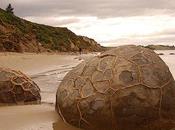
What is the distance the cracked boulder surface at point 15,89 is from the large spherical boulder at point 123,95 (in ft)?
6.57

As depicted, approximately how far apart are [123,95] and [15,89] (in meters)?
2.79

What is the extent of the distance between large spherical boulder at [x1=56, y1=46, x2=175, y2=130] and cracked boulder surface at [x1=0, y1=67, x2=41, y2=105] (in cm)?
200

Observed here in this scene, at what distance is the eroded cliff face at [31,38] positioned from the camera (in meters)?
34.5

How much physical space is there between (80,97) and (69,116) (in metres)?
0.38

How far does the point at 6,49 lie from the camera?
32.4m

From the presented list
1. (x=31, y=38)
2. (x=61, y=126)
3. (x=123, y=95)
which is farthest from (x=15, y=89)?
(x=31, y=38)

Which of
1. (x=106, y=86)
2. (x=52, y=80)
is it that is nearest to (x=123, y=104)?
(x=106, y=86)

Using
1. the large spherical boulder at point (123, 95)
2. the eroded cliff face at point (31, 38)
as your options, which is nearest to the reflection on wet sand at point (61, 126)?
the large spherical boulder at point (123, 95)

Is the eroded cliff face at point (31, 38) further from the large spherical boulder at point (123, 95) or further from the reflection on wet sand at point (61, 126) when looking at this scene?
the large spherical boulder at point (123, 95)

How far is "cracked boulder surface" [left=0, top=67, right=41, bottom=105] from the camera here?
738 centimetres

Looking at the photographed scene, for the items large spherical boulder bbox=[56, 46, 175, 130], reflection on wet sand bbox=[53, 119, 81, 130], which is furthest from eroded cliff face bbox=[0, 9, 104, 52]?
large spherical boulder bbox=[56, 46, 175, 130]

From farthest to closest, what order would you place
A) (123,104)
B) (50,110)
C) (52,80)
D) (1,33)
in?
1. (1,33)
2. (52,80)
3. (50,110)
4. (123,104)

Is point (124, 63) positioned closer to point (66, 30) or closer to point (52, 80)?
point (52, 80)

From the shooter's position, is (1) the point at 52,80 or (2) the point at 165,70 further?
(1) the point at 52,80
